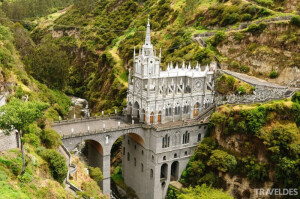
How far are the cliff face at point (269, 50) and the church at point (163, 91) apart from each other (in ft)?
45.2

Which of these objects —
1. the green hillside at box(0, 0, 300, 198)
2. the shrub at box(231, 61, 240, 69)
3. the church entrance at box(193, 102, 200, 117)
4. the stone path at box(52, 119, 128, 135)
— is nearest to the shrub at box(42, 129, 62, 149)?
the green hillside at box(0, 0, 300, 198)

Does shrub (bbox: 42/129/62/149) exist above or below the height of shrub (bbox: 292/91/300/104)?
below

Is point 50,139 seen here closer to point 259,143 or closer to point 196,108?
point 196,108

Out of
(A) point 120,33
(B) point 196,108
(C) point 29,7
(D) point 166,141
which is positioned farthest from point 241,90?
(C) point 29,7

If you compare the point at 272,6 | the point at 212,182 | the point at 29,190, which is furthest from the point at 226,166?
the point at 272,6

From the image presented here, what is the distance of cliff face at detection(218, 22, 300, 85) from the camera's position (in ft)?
218

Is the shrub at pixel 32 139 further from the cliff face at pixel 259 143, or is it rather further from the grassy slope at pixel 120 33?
the grassy slope at pixel 120 33

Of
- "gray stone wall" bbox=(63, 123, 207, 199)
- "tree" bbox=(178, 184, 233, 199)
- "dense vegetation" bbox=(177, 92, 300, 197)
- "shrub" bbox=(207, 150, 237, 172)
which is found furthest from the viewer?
"gray stone wall" bbox=(63, 123, 207, 199)

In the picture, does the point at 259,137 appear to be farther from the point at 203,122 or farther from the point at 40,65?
the point at 40,65

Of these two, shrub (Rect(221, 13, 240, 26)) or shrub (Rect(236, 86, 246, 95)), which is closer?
shrub (Rect(236, 86, 246, 95))

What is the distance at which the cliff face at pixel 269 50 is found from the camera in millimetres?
66375

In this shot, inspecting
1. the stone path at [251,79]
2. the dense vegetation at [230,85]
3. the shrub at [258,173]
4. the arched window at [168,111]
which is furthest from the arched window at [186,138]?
the stone path at [251,79]

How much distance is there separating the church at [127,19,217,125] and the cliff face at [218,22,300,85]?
13.8 metres

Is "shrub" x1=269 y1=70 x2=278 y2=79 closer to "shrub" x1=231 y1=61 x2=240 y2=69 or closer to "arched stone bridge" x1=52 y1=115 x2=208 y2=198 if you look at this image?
"shrub" x1=231 y1=61 x2=240 y2=69
